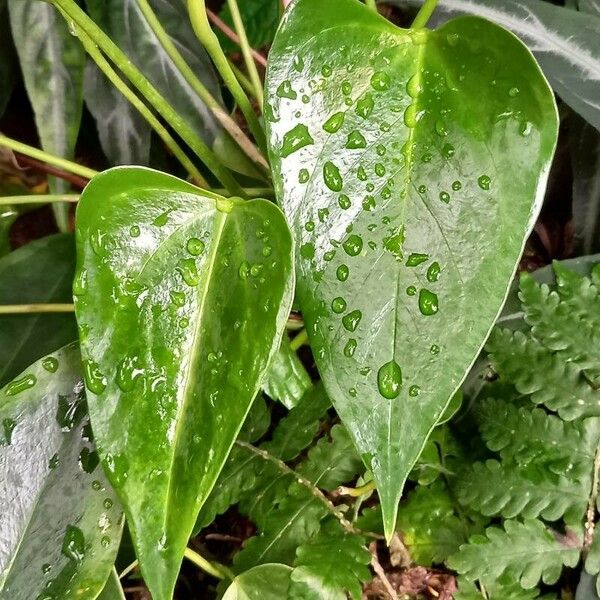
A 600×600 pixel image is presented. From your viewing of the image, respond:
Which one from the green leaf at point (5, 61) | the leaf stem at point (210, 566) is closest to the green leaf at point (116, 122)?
the green leaf at point (5, 61)

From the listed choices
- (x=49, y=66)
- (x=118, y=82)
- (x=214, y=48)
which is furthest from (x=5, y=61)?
(x=214, y=48)

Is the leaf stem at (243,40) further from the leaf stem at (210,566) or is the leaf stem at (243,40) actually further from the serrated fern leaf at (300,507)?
the leaf stem at (210,566)

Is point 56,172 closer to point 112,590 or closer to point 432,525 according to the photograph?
point 112,590

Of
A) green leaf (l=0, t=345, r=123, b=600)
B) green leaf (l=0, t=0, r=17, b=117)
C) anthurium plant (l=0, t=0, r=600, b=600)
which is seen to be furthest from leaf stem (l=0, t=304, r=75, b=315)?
green leaf (l=0, t=0, r=17, b=117)

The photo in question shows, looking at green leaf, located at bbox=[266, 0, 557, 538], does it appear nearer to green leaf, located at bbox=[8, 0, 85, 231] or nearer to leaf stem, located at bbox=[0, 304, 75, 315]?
leaf stem, located at bbox=[0, 304, 75, 315]

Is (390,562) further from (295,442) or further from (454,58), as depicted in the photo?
(454,58)

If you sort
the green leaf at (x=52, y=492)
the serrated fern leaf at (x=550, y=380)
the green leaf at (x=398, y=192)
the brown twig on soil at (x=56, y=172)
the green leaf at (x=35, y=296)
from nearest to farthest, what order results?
the green leaf at (x=398, y=192) → the green leaf at (x=52, y=492) → the serrated fern leaf at (x=550, y=380) → the green leaf at (x=35, y=296) → the brown twig on soil at (x=56, y=172)
